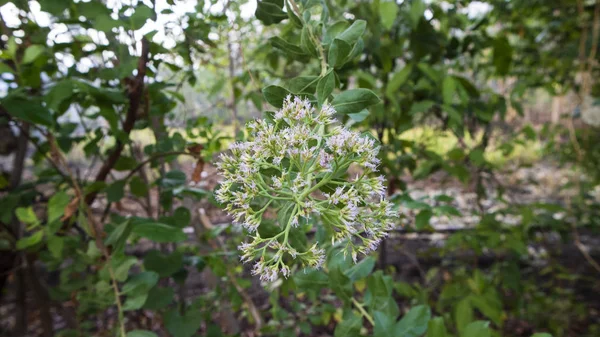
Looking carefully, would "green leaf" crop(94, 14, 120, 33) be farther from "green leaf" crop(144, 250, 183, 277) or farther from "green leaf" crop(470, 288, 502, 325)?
"green leaf" crop(470, 288, 502, 325)

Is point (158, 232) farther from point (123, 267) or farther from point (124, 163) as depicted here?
point (124, 163)

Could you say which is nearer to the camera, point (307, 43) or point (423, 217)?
point (307, 43)

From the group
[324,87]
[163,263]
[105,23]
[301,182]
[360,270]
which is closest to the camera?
[301,182]

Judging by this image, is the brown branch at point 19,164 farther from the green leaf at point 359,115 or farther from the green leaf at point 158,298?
the green leaf at point 359,115

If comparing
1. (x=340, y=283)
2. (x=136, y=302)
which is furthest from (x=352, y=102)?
(x=136, y=302)

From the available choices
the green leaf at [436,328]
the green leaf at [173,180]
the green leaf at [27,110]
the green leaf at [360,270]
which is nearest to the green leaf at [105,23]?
the green leaf at [27,110]

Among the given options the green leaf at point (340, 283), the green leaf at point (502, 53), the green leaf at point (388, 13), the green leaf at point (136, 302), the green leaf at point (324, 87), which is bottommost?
the green leaf at point (340, 283)
